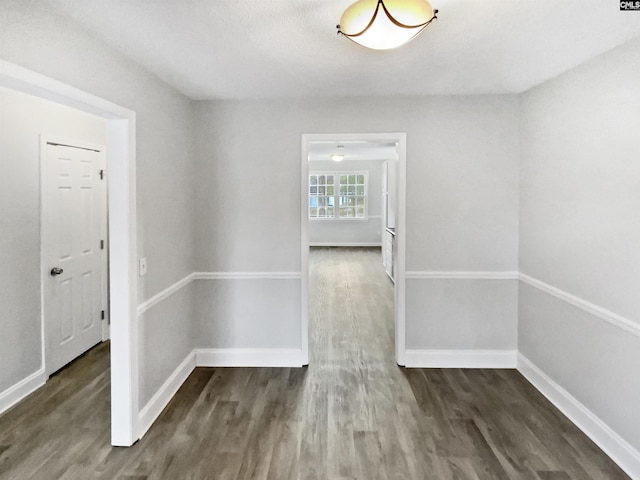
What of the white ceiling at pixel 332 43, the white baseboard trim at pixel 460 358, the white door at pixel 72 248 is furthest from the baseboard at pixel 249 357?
the white ceiling at pixel 332 43

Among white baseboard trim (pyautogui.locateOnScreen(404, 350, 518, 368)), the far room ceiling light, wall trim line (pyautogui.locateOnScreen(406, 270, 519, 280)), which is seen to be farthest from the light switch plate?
white baseboard trim (pyautogui.locateOnScreen(404, 350, 518, 368))

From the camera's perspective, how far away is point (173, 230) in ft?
10.8

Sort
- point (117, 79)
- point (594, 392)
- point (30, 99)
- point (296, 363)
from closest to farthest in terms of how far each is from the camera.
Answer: point (117, 79)
point (594, 392)
point (30, 99)
point (296, 363)

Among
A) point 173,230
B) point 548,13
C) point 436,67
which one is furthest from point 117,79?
point 548,13

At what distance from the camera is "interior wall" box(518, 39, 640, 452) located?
234 cm

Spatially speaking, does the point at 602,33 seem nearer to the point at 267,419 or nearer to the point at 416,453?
the point at 416,453

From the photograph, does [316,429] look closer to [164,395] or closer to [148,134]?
[164,395]

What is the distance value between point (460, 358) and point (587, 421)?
1.16 m

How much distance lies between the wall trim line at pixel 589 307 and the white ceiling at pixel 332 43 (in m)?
1.51

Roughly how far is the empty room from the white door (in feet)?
0.09

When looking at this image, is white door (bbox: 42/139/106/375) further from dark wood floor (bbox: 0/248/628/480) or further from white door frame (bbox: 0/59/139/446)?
white door frame (bbox: 0/59/139/446)

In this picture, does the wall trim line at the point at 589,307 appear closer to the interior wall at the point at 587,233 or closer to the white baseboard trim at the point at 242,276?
the interior wall at the point at 587,233

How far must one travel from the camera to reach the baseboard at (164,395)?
2.74 metres

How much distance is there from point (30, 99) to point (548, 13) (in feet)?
11.6
